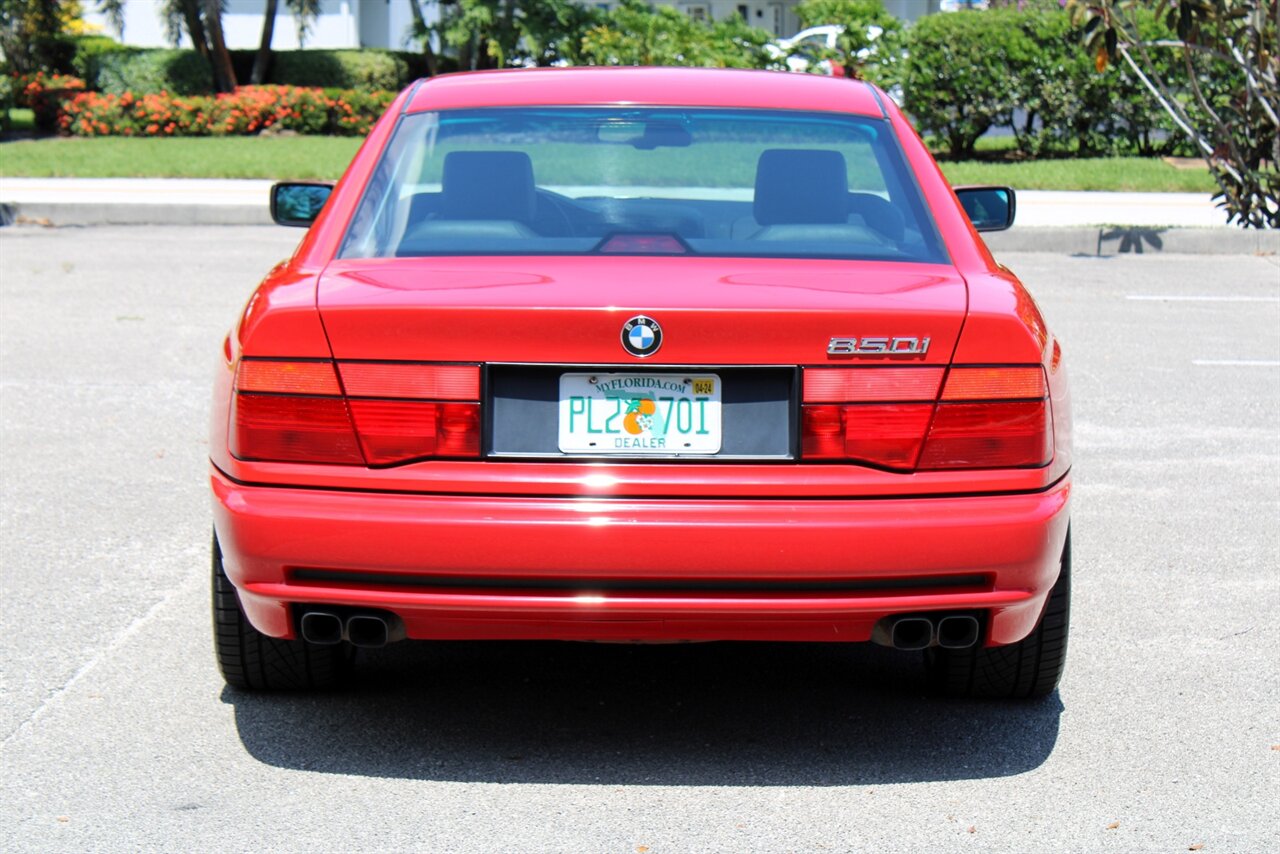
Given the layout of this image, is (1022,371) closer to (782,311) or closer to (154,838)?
(782,311)

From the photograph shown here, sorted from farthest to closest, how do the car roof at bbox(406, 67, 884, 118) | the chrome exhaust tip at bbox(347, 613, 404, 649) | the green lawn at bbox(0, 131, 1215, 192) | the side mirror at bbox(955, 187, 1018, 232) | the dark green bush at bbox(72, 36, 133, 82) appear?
the dark green bush at bbox(72, 36, 133, 82) → the green lawn at bbox(0, 131, 1215, 192) → the side mirror at bbox(955, 187, 1018, 232) → the car roof at bbox(406, 67, 884, 118) → the chrome exhaust tip at bbox(347, 613, 404, 649)

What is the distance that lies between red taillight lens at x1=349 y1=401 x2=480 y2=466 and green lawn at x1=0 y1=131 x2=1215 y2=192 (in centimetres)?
1396

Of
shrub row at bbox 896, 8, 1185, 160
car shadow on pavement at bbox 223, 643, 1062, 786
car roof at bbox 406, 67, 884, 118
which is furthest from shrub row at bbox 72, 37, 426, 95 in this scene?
car shadow on pavement at bbox 223, 643, 1062, 786

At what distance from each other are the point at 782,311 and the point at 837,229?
0.73m

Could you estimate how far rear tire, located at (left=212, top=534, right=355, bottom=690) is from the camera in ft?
13.5

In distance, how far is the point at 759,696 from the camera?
4.44 m

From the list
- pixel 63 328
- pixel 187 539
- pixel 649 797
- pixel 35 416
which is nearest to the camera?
pixel 649 797

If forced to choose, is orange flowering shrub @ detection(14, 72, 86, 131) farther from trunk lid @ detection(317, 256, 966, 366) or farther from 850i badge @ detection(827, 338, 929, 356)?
850i badge @ detection(827, 338, 929, 356)

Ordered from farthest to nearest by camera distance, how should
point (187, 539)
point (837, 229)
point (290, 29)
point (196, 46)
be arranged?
1. point (290, 29)
2. point (196, 46)
3. point (187, 539)
4. point (837, 229)

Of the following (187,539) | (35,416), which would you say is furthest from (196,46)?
(187,539)

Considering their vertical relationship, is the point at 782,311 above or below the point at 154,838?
above

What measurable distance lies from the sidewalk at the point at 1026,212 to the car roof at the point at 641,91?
30.0 feet

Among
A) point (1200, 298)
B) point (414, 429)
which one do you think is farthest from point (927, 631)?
point (1200, 298)

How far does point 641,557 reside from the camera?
137 inches
